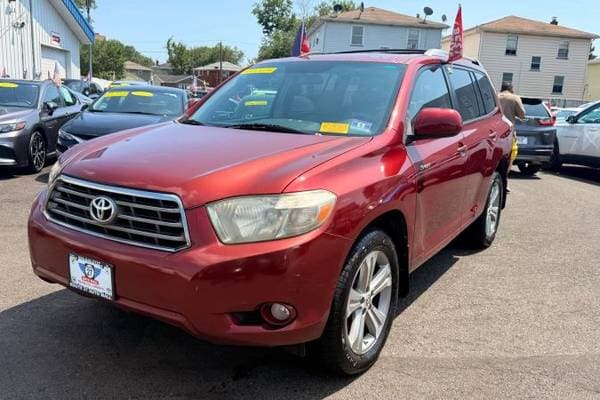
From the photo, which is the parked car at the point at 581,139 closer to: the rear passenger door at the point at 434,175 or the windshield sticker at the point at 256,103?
the rear passenger door at the point at 434,175

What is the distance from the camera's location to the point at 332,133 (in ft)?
11.3

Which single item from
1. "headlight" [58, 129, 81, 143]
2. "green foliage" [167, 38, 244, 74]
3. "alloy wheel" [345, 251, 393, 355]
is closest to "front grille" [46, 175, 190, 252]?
"alloy wheel" [345, 251, 393, 355]

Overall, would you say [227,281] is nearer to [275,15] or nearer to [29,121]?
[29,121]

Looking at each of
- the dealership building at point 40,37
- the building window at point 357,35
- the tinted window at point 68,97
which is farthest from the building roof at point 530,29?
the tinted window at point 68,97

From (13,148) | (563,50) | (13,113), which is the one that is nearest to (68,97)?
(13,113)

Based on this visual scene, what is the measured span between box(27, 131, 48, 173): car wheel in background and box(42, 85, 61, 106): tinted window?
2.65 feet

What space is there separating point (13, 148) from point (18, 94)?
1562 mm

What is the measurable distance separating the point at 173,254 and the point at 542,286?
3.46 meters

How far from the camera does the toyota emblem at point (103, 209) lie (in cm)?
273

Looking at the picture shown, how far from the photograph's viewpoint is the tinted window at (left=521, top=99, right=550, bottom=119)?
38.8ft

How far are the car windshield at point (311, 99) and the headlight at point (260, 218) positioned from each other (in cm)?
99

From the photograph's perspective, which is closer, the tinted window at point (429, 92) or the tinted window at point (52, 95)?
the tinted window at point (429, 92)

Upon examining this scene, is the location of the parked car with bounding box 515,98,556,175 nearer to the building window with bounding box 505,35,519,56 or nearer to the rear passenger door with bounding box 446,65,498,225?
the rear passenger door with bounding box 446,65,498,225

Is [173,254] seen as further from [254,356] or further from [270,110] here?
[270,110]
